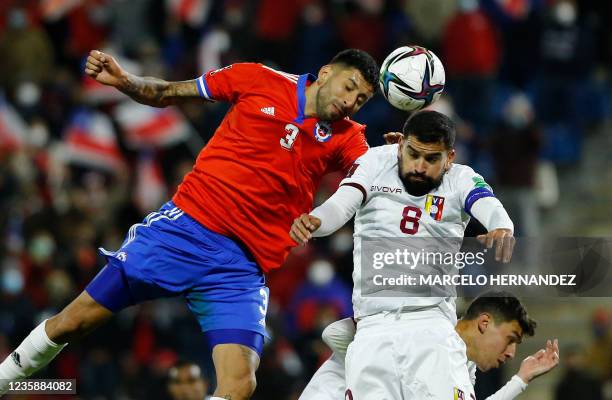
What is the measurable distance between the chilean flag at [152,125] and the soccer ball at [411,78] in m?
8.50

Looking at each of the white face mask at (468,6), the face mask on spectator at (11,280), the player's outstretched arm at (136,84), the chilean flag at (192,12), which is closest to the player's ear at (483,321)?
the player's outstretched arm at (136,84)

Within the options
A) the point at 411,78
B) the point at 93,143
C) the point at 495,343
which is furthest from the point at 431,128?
the point at 93,143

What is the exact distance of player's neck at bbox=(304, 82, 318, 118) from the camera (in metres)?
7.60

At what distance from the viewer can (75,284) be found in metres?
13.6

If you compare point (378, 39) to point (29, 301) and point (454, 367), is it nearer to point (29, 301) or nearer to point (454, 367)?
point (29, 301)

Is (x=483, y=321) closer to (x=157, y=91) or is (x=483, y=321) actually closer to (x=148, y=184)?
(x=157, y=91)

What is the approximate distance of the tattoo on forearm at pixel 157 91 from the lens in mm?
7703

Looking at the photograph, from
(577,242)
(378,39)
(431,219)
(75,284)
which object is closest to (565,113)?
(378,39)

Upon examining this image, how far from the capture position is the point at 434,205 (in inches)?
273

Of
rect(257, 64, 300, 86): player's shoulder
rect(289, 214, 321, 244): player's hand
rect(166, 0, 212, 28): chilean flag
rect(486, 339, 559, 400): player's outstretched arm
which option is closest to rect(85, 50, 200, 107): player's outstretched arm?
rect(257, 64, 300, 86): player's shoulder

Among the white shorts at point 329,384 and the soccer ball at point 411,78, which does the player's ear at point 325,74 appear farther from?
the white shorts at point 329,384

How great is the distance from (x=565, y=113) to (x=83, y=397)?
264 inches

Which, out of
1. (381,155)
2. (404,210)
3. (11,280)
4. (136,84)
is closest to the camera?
(404,210)

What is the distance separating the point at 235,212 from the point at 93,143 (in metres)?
8.74
